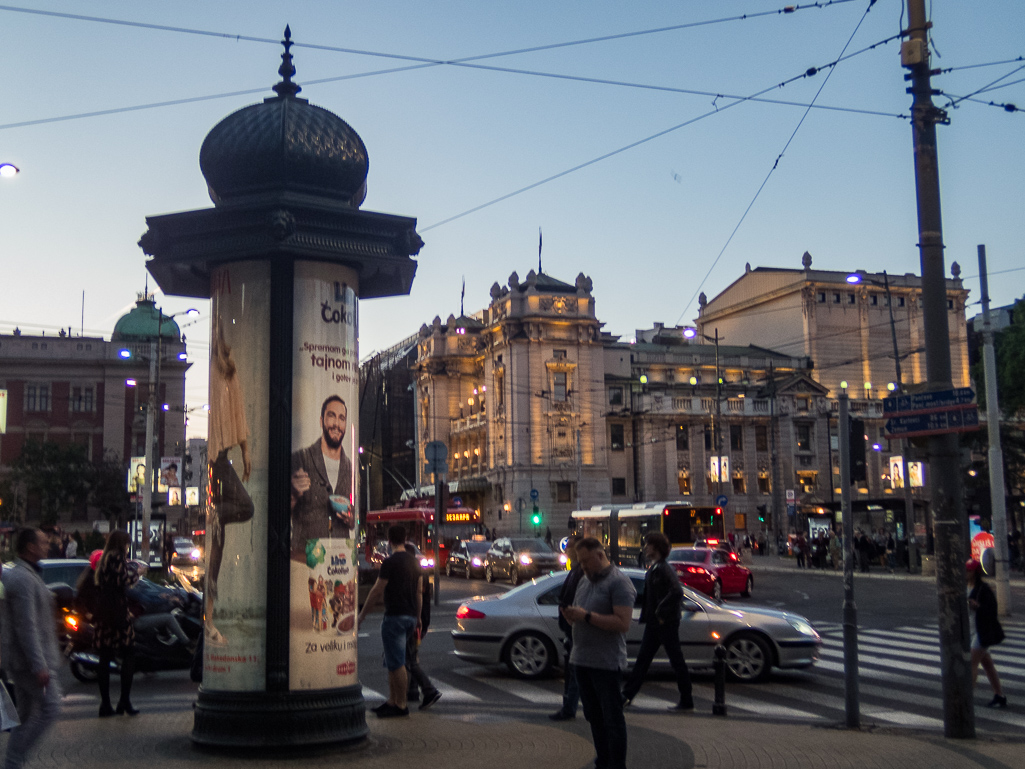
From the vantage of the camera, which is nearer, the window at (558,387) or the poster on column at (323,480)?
the poster on column at (323,480)

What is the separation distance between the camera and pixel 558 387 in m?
83.8

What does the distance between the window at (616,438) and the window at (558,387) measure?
5837mm

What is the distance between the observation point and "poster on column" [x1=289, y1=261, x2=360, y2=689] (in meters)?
9.16

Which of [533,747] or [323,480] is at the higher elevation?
[323,480]

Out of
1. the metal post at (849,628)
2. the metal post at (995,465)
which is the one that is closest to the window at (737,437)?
the metal post at (995,465)

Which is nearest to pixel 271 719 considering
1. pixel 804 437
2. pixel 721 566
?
pixel 721 566

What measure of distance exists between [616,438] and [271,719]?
259 feet

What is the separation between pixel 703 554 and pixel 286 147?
76.8 feet

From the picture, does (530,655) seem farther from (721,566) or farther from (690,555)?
(721,566)

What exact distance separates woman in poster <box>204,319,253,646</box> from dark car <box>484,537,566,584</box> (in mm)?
29224

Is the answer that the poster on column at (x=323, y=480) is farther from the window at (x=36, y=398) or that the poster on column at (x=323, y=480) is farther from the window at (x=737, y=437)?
the window at (x=737, y=437)

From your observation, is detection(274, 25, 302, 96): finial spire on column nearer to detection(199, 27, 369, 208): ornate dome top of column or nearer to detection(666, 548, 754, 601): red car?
detection(199, 27, 369, 208): ornate dome top of column

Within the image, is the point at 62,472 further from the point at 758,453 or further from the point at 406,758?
the point at 406,758

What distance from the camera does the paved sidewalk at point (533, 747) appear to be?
28.1 ft
